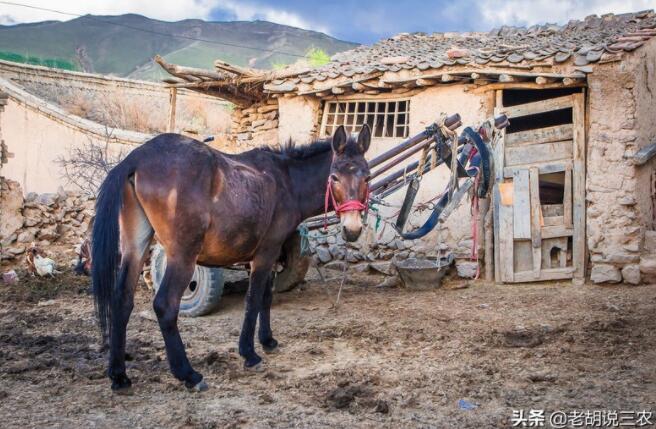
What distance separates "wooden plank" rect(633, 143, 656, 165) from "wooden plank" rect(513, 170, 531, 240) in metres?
1.40

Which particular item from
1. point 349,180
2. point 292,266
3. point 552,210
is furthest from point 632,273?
point 349,180

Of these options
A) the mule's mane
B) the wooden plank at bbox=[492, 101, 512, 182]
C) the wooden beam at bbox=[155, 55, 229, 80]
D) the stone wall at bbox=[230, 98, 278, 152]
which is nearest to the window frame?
the stone wall at bbox=[230, 98, 278, 152]

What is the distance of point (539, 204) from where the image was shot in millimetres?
8383

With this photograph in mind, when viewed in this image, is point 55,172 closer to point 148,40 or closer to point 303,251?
point 303,251

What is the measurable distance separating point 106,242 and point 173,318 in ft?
2.41

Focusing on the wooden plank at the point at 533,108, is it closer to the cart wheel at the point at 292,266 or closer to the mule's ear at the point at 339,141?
the cart wheel at the point at 292,266

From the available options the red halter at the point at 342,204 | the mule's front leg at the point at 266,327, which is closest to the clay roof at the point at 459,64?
the red halter at the point at 342,204

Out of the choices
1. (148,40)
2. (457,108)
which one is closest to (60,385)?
(457,108)

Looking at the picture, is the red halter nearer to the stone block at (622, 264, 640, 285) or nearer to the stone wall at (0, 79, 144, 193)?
the stone block at (622, 264, 640, 285)

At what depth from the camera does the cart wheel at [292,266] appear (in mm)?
7109

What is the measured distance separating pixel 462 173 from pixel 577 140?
3.23 m

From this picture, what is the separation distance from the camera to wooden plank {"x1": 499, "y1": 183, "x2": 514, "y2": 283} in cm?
849

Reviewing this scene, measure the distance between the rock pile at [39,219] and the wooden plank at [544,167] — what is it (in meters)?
7.22

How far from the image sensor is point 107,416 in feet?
12.5
